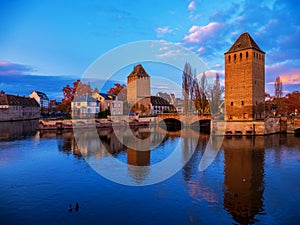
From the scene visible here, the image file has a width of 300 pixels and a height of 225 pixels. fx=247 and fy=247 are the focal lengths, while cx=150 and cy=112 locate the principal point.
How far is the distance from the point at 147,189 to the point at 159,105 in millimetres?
61166

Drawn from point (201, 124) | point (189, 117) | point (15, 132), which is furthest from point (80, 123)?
point (201, 124)

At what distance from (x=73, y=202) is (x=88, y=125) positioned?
33936 mm

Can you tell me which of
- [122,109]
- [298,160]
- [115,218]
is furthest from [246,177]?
[122,109]

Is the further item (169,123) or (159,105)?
(159,105)

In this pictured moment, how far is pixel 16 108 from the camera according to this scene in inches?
2499

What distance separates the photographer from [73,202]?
1012 cm

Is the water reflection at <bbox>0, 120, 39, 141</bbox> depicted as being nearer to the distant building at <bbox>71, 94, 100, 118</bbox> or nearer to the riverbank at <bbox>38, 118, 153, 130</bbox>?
the riverbank at <bbox>38, 118, 153, 130</bbox>

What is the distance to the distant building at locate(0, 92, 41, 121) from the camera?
194 feet

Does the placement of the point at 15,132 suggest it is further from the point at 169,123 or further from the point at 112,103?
the point at 169,123

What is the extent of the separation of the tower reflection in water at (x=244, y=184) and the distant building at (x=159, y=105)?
48.9 meters

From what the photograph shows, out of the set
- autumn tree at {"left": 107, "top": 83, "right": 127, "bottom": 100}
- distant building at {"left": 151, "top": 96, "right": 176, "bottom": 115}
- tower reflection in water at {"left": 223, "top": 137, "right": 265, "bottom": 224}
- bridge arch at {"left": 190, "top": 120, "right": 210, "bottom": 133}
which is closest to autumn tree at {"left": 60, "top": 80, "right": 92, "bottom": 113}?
autumn tree at {"left": 107, "top": 83, "right": 127, "bottom": 100}

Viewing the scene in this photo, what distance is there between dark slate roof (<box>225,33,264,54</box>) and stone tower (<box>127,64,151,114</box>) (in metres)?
30.5

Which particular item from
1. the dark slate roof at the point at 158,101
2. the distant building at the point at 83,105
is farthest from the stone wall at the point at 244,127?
the dark slate roof at the point at 158,101

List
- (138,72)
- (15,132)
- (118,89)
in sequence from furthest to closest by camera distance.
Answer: (118,89) < (138,72) < (15,132)
